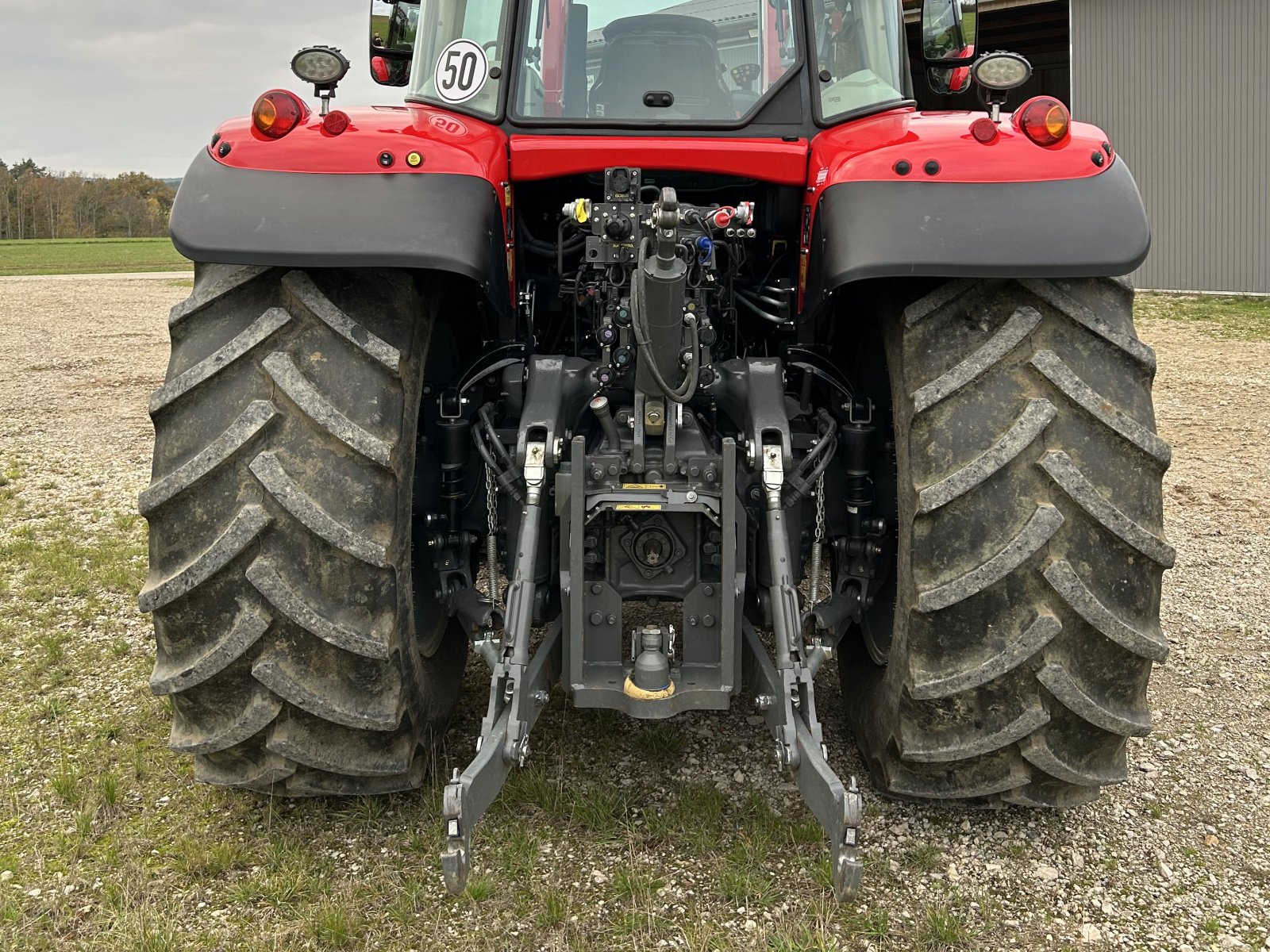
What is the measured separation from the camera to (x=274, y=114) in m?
2.79

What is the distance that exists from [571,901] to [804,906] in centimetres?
59

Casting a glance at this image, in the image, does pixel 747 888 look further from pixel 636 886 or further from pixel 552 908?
pixel 552 908

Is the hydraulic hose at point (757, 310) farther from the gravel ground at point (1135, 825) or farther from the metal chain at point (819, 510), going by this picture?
the gravel ground at point (1135, 825)

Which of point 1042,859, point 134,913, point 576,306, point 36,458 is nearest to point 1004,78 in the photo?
point 576,306

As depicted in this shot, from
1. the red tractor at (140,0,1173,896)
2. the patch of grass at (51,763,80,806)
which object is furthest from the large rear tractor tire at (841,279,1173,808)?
the patch of grass at (51,763,80,806)

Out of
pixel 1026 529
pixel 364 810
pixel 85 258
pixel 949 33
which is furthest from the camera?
pixel 85 258

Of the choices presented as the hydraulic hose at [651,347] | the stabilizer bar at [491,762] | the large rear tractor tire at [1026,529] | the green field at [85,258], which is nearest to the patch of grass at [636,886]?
the stabilizer bar at [491,762]

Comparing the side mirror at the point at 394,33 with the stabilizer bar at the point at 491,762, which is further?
the side mirror at the point at 394,33

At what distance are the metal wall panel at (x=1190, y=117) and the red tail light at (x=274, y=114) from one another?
57.8 feet

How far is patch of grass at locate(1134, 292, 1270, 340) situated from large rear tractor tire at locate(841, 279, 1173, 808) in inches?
490

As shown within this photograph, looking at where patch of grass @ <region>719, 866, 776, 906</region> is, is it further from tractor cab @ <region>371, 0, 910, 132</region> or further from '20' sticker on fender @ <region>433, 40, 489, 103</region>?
'20' sticker on fender @ <region>433, 40, 489, 103</region>

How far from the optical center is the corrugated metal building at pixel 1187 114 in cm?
1698

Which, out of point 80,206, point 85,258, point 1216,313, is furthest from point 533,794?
point 80,206

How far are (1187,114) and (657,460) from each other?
18.0 metres
